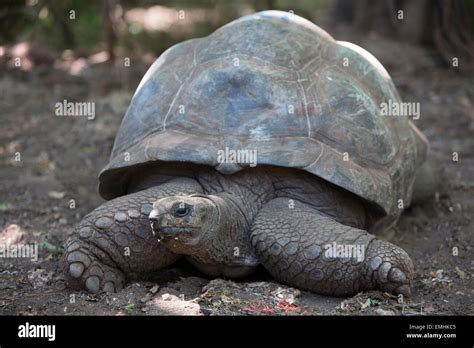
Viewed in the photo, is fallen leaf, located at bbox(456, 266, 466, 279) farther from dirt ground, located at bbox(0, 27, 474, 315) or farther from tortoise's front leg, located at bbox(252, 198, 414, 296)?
tortoise's front leg, located at bbox(252, 198, 414, 296)

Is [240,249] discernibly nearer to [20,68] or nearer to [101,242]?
[101,242]

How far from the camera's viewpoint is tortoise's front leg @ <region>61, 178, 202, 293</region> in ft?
12.5

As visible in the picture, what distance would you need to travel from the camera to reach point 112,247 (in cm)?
386

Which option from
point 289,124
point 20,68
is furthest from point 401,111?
point 20,68

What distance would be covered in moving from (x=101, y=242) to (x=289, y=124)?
122cm

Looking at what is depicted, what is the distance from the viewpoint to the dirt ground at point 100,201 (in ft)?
12.3

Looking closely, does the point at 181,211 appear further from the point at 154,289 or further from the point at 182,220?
the point at 154,289

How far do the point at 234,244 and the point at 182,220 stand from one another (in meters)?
0.54

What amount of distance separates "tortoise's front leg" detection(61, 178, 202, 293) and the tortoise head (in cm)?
30

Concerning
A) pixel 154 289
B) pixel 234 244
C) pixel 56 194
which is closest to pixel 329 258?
pixel 234 244

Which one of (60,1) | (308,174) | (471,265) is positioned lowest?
(471,265)

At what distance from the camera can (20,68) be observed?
9016 millimetres

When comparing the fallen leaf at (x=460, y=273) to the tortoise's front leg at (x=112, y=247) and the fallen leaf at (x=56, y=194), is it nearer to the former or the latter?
the tortoise's front leg at (x=112, y=247)

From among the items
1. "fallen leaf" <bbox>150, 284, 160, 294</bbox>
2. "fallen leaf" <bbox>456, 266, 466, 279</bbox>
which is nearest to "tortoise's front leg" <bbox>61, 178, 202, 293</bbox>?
"fallen leaf" <bbox>150, 284, 160, 294</bbox>
